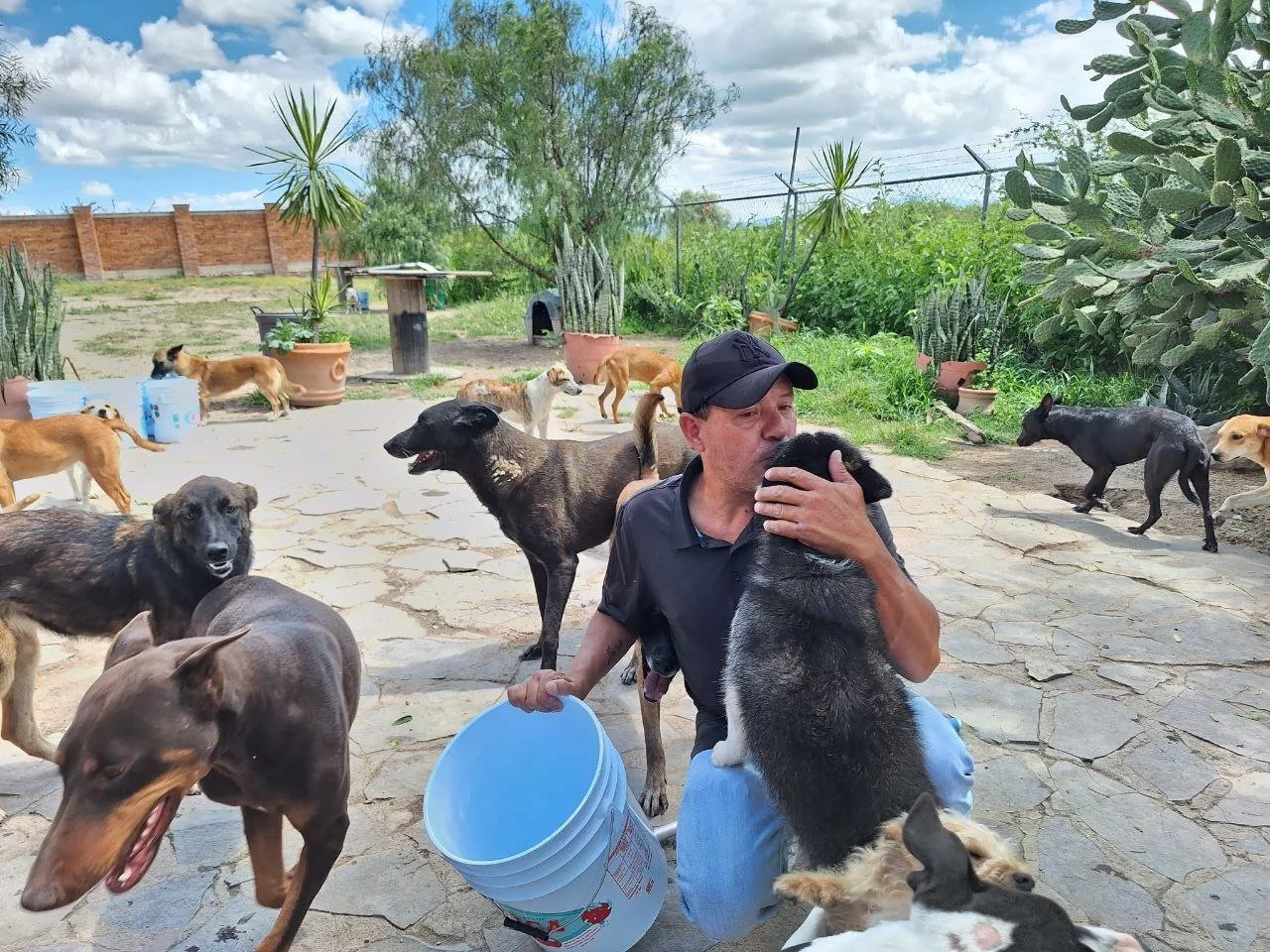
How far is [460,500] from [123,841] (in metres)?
5.20

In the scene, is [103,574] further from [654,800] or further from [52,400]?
[52,400]

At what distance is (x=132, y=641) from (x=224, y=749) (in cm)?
125

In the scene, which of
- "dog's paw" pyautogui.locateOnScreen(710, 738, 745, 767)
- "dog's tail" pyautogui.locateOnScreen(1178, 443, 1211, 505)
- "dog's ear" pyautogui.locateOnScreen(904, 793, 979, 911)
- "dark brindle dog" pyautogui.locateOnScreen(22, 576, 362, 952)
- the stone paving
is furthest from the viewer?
"dog's tail" pyautogui.locateOnScreen(1178, 443, 1211, 505)

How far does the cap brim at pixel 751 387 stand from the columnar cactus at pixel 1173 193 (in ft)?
12.0

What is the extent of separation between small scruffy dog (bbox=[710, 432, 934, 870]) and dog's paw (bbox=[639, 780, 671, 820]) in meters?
1.06

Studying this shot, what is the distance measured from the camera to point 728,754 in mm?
2014

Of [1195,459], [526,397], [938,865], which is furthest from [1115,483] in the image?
[938,865]

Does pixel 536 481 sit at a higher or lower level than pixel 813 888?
higher

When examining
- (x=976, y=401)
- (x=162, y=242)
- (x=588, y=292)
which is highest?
(x=162, y=242)

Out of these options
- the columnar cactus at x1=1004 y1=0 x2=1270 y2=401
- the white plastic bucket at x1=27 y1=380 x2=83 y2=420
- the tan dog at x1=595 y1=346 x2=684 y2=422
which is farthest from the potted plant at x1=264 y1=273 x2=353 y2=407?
the columnar cactus at x1=1004 y1=0 x2=1270 y2=401

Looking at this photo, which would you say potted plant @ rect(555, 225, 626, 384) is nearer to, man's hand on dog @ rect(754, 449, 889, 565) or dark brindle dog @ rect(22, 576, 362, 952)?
dark brindle dog @ rect(22, 576, 362, 952)

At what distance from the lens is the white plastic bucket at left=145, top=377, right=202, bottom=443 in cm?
851

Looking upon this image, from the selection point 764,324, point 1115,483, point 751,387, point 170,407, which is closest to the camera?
point 751,387

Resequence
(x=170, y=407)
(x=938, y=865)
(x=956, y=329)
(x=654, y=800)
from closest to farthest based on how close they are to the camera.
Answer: (x=938, y=865)
(x=654, y=800)
(x=170, y=407)
(x=956, y=329)
